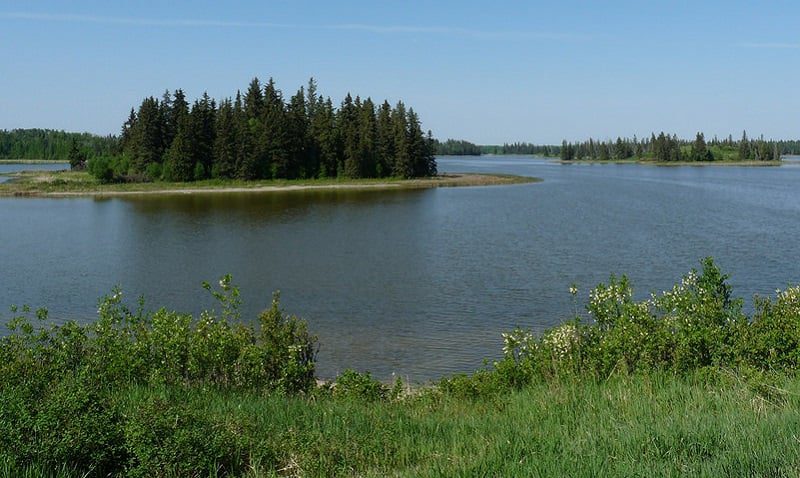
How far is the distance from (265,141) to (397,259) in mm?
63248

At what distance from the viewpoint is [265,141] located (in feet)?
317

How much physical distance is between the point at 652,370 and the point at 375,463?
17.1 ft

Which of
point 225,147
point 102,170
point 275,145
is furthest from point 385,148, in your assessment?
point 102,170

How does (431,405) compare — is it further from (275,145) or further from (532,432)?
(275,145)

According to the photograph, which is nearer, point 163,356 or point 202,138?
point 163,356

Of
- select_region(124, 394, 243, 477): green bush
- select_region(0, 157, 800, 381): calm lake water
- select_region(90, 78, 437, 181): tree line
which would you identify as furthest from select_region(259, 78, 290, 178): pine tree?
select_region(124, 394, 243, 477): green bush

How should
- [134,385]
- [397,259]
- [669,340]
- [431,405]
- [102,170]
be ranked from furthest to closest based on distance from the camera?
1. [102,170]
2. [397,259]
3. [669,340]
4. [431,405]
5. [134,385]

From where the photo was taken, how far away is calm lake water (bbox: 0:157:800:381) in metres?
23.5

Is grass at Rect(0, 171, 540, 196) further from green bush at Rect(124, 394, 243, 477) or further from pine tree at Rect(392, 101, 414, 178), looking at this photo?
green bush at Rect(124, 394, 243, 477)

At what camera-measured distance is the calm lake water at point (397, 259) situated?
77.1 ft

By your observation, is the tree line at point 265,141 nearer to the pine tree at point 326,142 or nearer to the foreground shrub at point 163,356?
the pine tree at point 326,142

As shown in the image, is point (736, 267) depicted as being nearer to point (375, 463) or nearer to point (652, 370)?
point (652, 370)

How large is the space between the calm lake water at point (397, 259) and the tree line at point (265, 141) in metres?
Result: 25.0

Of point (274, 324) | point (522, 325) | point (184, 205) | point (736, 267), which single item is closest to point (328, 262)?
point (522, 325)
